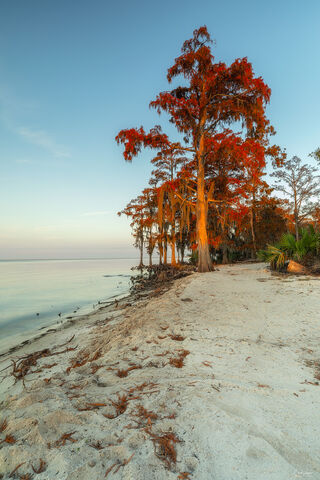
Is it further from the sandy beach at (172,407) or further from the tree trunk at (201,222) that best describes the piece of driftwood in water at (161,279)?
the sandy beach at (172,407)

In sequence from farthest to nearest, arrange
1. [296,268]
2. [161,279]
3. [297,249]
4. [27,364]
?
[161,279] < [297,249] < [296,268] < [27,364]

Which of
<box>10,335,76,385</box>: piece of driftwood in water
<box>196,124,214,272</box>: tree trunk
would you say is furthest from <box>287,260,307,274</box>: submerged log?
<box>10,335,76,385</box>: piece of driftwood in water

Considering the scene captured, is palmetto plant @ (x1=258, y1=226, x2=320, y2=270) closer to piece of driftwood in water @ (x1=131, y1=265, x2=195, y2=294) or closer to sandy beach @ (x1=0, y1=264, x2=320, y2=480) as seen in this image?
piece of driftwood in water @ (x1=131, y1=265, x2=195, y2=294)

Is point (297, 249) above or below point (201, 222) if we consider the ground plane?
below

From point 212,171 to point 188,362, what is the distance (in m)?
14.3

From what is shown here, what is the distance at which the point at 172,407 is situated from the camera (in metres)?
1.81

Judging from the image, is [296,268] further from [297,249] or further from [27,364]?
[27,364]

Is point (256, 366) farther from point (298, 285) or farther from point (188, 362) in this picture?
point (298, 285)

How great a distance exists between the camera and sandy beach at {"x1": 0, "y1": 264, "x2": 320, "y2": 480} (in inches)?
52.3

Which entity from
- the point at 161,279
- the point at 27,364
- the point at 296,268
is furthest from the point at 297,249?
the point at 27,364

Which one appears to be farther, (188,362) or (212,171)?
(212,171)

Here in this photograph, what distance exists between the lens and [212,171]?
1520 cm

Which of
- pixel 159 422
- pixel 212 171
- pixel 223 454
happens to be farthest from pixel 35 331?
pixel 212 171

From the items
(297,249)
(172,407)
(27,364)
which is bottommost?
(27,364)
